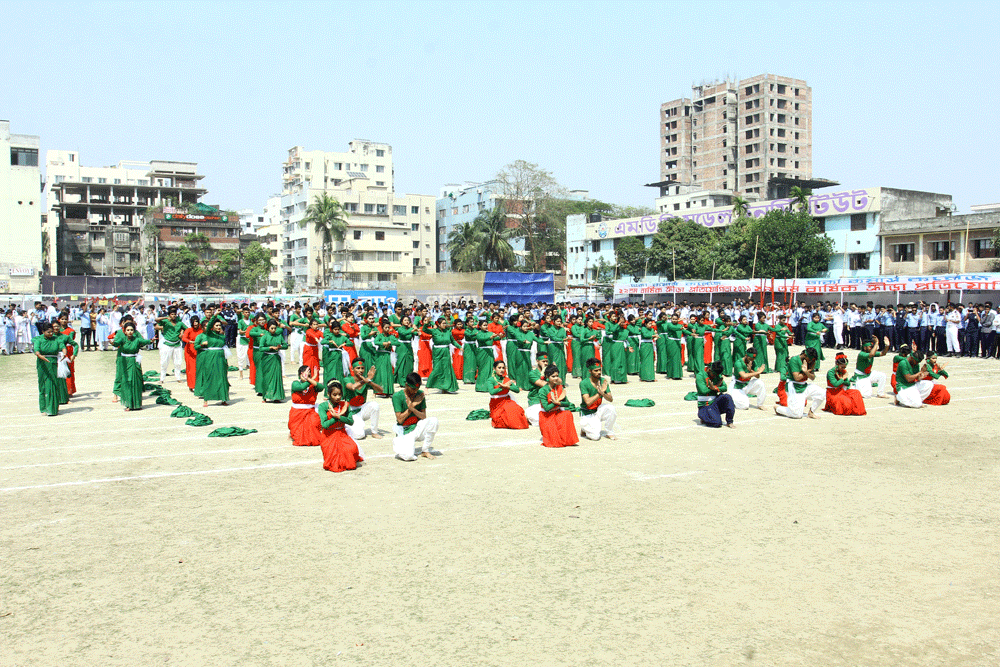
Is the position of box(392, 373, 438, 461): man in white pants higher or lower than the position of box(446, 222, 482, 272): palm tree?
lower

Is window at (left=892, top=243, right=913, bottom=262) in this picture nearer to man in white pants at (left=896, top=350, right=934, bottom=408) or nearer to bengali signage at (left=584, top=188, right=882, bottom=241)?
bengali signage at (left=584, top=188, right=882, bottom=241)

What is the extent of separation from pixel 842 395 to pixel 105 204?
90178 mm

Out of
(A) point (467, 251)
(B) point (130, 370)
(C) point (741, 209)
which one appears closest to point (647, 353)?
(B) point (130, 370)

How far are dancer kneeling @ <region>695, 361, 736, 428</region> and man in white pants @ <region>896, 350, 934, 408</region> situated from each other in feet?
13.1

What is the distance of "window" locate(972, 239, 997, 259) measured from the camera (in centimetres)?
3973

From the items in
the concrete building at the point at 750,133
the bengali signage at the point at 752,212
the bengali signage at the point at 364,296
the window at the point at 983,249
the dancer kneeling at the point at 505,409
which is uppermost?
the concrete building at the point at 750,133

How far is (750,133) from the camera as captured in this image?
327ft

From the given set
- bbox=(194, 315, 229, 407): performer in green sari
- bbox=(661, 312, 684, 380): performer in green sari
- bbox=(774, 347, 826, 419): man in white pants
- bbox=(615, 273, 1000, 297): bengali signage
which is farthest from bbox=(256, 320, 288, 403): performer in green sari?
bbox=(615, 273, 1000, 297): bengali signage

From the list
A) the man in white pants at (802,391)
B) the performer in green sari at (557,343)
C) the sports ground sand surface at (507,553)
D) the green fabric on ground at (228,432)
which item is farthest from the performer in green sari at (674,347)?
the green fabric on ground at (228,432)

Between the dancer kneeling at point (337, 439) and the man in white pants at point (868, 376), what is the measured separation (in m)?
9.40

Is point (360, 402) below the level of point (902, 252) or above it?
below

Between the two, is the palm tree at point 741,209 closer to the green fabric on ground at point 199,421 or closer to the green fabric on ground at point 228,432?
the green fabric on ground at point 199,421

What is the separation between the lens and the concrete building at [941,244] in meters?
39.8

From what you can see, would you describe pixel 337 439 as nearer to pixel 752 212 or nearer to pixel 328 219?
pixel 752 212
